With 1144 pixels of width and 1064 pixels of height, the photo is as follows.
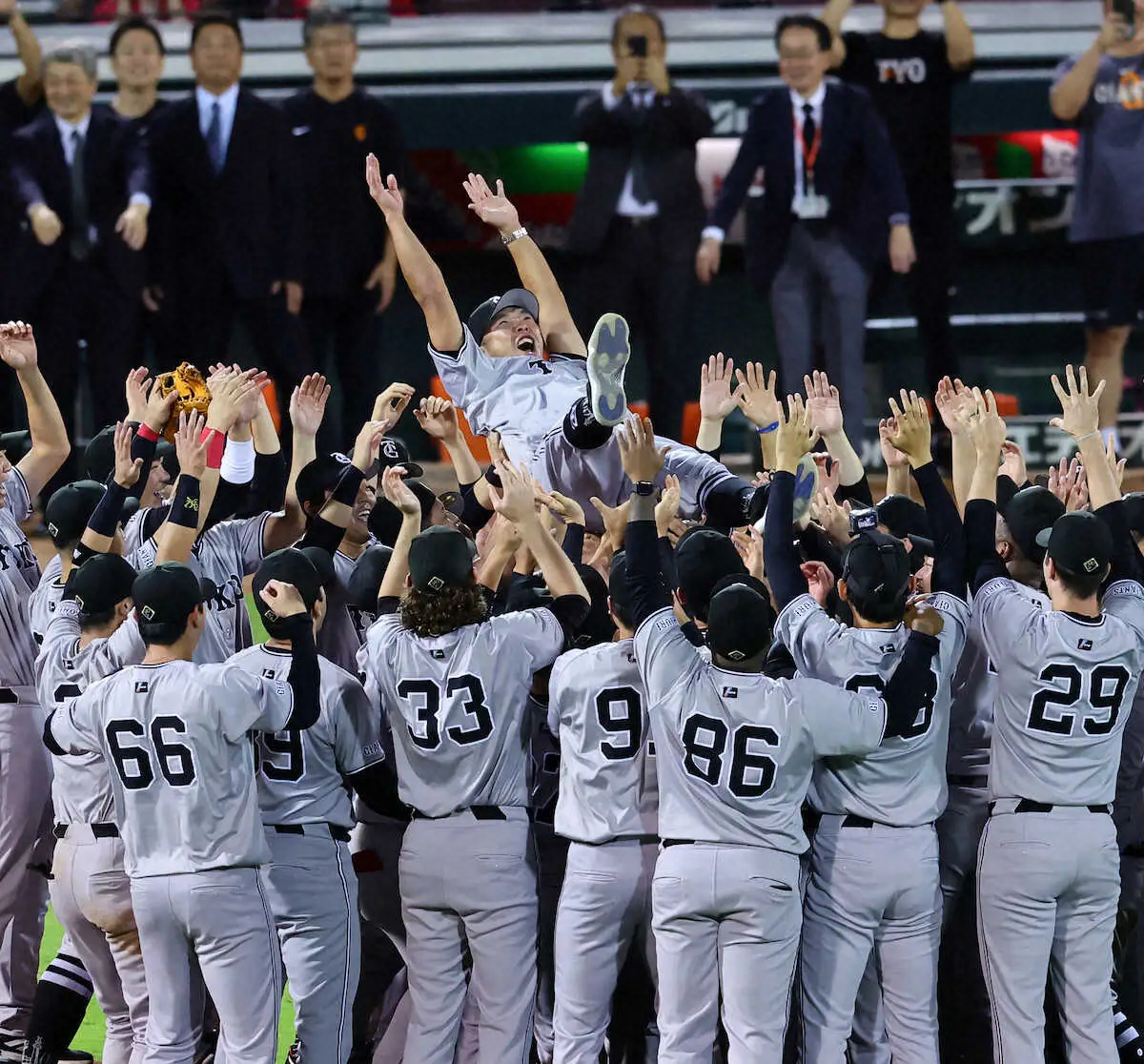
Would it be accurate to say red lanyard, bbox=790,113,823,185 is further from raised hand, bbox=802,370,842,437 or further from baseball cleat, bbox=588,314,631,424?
baseball cleat, bbox=588,314,631,424

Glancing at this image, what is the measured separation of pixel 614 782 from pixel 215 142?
7.67 meters

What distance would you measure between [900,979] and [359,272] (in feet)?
25.3

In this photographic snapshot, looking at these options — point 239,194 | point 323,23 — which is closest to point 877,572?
point 239,194

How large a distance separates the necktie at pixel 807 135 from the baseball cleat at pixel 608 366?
593 cm

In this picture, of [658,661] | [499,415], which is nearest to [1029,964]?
[658,661]

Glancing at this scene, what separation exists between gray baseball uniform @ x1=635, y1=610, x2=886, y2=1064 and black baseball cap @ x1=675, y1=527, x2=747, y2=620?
0.76 ft

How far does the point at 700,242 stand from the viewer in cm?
1150

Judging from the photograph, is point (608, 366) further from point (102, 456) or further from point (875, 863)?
point (102, 456)

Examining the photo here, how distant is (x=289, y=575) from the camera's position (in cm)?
488

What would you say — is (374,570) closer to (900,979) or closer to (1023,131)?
(900,979)

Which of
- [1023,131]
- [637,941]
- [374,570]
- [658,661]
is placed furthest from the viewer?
[1023,131]

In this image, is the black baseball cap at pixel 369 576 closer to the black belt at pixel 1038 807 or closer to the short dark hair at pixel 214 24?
the black belt at pixel 1038 807

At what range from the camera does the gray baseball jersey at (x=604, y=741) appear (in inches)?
196

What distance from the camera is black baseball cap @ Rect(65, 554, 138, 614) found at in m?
5.09
